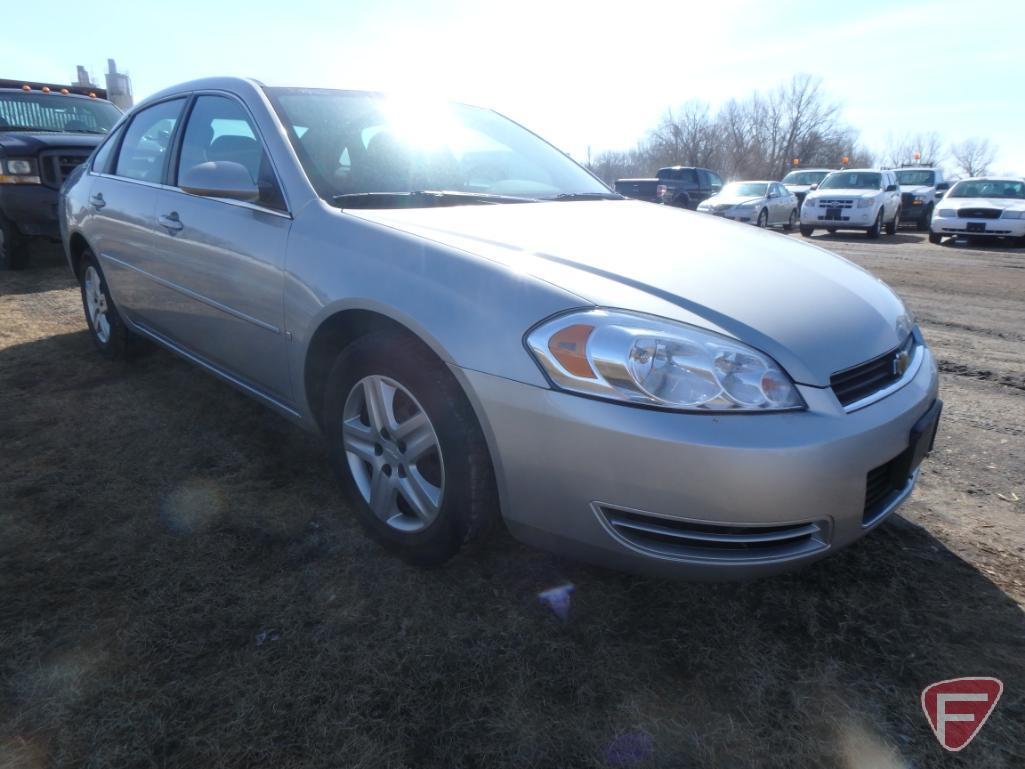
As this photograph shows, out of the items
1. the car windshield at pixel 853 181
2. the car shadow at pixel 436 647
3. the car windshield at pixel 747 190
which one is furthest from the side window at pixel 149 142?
the car windshield at pixel 747 190

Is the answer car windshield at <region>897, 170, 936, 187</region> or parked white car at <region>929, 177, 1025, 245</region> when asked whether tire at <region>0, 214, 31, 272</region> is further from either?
car windshield at <region>897, 170, 936, 187</region>

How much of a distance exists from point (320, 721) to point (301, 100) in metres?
2.35

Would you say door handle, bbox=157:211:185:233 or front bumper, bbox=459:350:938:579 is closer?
front bumper, bbox=459:350:938:579

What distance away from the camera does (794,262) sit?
7.64 feet

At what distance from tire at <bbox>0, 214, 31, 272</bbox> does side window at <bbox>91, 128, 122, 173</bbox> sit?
4078 millimetres

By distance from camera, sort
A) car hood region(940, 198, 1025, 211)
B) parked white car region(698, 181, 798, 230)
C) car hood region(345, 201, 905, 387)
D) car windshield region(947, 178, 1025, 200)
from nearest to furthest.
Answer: car hood region(345, 201, 905, 387) < car hood region(940, 198, 1025, 211) < car windshield region(947, 178, 1025, 200) < parked white car region(698, 181, 798, 230)

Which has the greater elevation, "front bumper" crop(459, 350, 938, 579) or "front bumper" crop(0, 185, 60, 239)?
"front bumper" crop(0, 185, 60, 239)

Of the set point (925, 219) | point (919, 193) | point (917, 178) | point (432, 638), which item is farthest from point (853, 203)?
point (432, 638)

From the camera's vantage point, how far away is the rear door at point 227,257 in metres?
2.52

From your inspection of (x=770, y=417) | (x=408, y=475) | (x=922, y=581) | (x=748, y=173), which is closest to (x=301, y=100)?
(x=408, y=475)

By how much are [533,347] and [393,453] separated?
0.71 m

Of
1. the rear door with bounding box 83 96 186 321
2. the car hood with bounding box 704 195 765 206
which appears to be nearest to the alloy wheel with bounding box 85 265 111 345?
the rear door with bounding box 83 96 186 321

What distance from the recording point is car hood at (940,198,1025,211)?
13.4m

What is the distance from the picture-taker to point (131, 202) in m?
3.57
